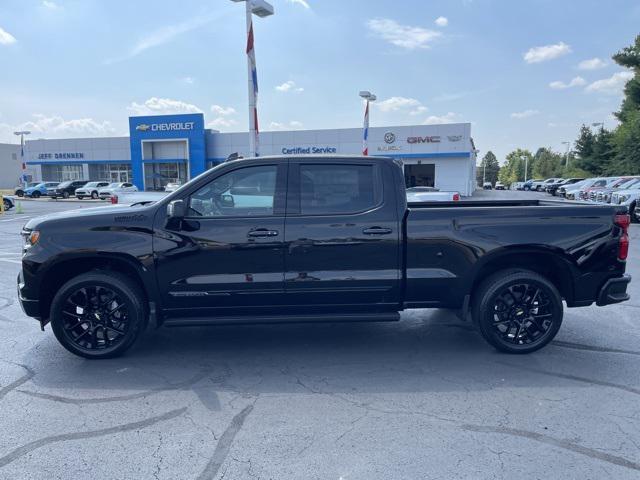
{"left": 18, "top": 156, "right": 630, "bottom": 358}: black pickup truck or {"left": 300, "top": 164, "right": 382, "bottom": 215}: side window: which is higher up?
{"left": 300, "top": 164, "right": 382, "bottom": 215}: side window

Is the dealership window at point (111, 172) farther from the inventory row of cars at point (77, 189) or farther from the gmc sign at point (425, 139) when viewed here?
the gmc sign at point (425, 139)

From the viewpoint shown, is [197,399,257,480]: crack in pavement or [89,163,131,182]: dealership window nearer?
[197,399,257,480]: crack in pavement

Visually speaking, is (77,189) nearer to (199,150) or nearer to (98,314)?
(199,150)

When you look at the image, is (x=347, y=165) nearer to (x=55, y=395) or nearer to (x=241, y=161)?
Result: (x=241, y=161)

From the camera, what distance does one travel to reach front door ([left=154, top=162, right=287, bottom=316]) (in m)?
4.42

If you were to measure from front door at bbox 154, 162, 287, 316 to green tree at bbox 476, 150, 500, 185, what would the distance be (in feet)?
474

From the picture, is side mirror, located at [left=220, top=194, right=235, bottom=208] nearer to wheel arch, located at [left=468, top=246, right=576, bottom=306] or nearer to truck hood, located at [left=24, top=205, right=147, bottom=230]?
truck hood, located at [left=24, top=205, right=147, bottom=230]

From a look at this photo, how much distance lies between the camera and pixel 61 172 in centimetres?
5362

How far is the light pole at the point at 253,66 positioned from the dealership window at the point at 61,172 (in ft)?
154

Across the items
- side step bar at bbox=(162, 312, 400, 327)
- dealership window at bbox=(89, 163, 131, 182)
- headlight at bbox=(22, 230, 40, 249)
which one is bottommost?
side step bar at bbox=(162, 312, 400, 327)

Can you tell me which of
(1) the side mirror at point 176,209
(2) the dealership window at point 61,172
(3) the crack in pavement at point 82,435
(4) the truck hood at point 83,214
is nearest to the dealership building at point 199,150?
(2) the dealership window at point 61,172

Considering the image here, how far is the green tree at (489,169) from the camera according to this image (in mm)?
145738

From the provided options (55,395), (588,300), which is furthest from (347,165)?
(55,395)

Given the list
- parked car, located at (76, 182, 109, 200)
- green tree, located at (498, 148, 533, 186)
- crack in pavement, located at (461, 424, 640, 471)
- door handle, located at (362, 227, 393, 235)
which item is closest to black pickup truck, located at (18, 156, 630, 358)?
door handle, located at (362, 227, 393, 235)
